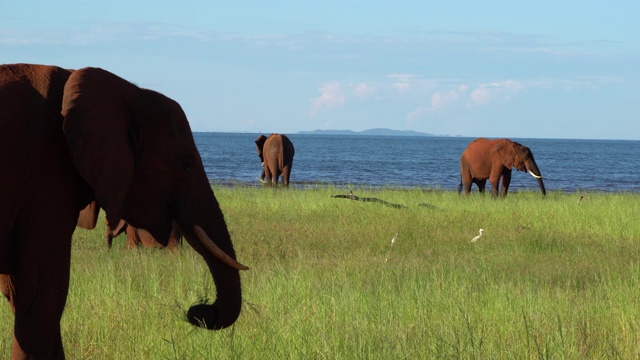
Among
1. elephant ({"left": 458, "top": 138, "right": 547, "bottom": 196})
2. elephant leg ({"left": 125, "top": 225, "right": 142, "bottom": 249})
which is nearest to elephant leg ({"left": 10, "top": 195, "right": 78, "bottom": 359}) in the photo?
elephant leg ({"left": 125, "top": 225, "right": 142, "bottom": 249})

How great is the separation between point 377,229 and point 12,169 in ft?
28.5

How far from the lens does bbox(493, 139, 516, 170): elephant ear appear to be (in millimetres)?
23141

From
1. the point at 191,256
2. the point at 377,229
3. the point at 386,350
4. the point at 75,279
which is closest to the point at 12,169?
the point at 386,350

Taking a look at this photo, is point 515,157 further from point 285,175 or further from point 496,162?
point 285,175

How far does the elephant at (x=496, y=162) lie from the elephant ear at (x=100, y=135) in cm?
1873

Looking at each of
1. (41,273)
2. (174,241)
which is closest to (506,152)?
(174,241)

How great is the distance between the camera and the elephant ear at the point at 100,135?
4137 millimetres

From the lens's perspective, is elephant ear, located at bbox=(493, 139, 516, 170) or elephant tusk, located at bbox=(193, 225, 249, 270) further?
elephant ear, located at bbox=(493, 139, 516, 170)

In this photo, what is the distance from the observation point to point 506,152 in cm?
2322

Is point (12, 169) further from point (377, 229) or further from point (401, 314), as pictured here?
point (377, 229)

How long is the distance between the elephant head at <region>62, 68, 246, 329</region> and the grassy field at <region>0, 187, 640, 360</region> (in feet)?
2.15

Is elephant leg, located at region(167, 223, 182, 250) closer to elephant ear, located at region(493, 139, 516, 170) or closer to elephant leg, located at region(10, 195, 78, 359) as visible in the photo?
elephant leg, located at region(10, 195, 78, 359)

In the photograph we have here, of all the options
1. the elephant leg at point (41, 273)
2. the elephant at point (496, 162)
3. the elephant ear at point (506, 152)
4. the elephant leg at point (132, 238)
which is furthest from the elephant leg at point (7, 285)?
the elephant ear at point (506, 152)

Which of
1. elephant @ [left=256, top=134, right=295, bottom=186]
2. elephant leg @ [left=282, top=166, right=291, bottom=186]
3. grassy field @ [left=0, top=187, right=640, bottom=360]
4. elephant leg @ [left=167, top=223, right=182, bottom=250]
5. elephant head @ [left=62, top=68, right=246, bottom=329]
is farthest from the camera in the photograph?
elephant @ [left=256, top=134, right=295, bottom=186]
